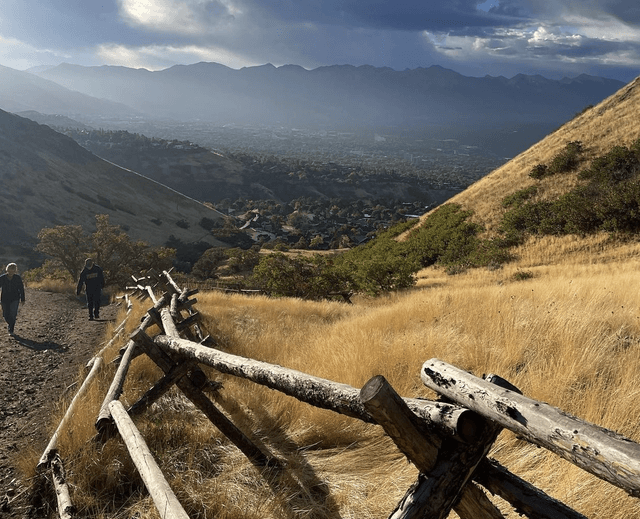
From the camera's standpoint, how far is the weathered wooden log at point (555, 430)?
64.3 inches

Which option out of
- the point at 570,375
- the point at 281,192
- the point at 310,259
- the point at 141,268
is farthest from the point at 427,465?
the point at 281,192

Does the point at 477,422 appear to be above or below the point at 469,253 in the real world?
above

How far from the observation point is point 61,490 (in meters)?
3.54

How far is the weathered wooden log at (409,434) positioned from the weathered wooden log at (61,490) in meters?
2.66

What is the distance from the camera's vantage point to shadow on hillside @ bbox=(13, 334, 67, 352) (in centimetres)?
895

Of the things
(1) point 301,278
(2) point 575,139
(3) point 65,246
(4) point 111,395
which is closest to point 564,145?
(2) point 575,139

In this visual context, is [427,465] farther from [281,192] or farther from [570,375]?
[281,192]

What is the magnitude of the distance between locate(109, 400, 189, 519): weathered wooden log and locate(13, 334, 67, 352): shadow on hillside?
5.93m

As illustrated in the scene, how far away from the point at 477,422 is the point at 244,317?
907 cm

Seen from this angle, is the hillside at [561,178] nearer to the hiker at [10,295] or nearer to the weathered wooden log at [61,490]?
the hiker at [10,295]

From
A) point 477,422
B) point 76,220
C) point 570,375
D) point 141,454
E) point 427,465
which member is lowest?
point 76,220

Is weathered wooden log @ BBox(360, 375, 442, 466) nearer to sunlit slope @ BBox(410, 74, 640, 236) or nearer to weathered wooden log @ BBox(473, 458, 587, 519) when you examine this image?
weathered wooden log @ BBox(473, 458, 587, 519)

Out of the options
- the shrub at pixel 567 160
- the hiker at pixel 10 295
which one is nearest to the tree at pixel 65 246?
the hiker at pixel 10 295

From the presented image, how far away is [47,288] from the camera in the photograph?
62.8ft
